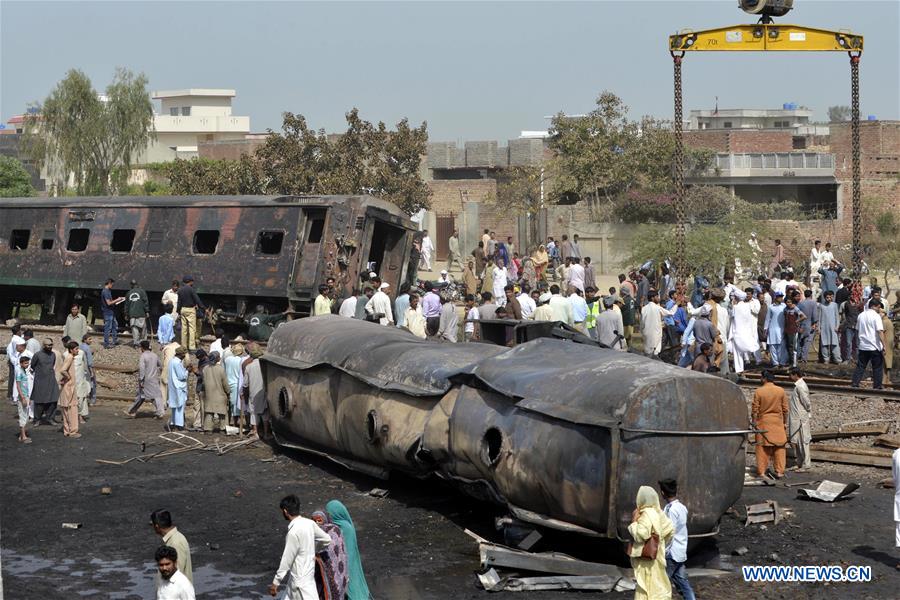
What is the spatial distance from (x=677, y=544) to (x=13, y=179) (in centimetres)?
5185

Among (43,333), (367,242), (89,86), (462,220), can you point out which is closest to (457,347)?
(367,242)

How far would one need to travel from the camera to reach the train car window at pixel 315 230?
2502 cm

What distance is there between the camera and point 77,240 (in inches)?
1103

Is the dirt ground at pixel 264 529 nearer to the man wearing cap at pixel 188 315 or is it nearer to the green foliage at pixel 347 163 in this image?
the man wearing cap at pixel 188 315

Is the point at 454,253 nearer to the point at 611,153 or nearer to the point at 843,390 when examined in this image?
the point at 611,153

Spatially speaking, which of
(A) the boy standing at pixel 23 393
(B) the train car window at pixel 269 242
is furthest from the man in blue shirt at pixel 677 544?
(B) the train car window at pixel 269 242

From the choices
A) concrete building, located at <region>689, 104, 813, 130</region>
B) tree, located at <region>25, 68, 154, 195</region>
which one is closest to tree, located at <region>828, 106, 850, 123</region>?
concrete building, located at <region>689, 104, 813, 130</region>

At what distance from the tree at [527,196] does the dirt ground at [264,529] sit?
2545cm

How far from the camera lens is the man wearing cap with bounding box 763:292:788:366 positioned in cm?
2125

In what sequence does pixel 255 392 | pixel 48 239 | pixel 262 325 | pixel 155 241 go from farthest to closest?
pixel 48 239 → pixel 155 241 → pixel 262 325 → pixel 255 392

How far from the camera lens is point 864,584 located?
11.5 metres

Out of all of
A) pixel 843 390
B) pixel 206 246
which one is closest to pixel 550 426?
pixel 843 390

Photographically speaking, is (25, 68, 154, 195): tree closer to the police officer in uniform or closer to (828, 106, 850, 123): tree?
the police officer in uniform

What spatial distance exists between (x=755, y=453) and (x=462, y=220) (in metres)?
29.2
